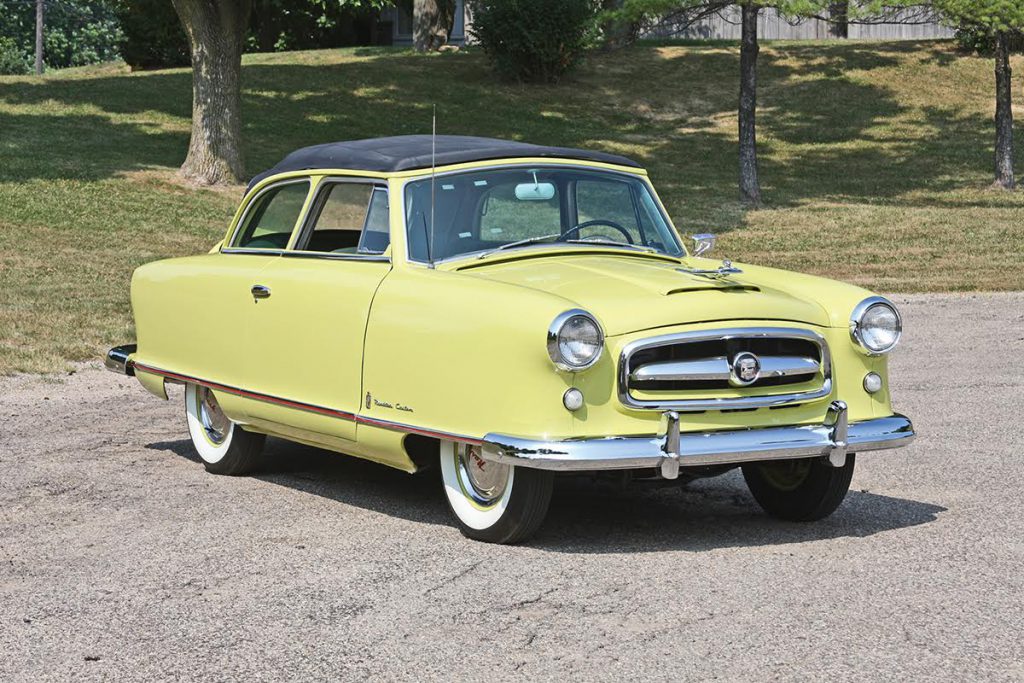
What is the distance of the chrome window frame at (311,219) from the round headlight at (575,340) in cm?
138

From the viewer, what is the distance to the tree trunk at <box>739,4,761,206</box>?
2712cm

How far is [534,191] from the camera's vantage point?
742 centimetres

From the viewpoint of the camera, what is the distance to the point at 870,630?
5.19 meters

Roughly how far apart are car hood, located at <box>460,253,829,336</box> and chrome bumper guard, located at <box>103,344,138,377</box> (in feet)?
9.35

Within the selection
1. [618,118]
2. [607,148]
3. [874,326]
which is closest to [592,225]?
[874,326]

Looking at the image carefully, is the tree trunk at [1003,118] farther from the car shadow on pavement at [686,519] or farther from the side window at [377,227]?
the side window at [377,227]

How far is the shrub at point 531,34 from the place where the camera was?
36.3m

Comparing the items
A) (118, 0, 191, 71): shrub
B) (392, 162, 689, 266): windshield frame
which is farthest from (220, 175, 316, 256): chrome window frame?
(118, 0, 191, 71): shrub

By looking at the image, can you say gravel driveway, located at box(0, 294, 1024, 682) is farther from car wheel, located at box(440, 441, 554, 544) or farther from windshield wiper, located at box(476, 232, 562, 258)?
windshield wiper, located at box(476, 232, 562, 258)

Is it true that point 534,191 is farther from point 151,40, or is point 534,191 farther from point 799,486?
point 151,40

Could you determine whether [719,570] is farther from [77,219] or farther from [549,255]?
[77,219]

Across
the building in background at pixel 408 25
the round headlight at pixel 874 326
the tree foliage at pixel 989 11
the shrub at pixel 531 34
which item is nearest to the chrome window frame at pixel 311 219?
the round headlight at pixel 874 326

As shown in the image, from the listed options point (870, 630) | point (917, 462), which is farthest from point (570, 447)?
point (917, 462)

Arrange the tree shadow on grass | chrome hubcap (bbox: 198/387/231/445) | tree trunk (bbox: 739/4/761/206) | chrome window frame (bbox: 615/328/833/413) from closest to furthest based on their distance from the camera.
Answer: chrome window frame (bbox: 615/328/833/413)
chrome hubcap (bbox: 198/387/231/445)
tree trunk (bbox: 739/4/761/206)
the tree shadow on grass
